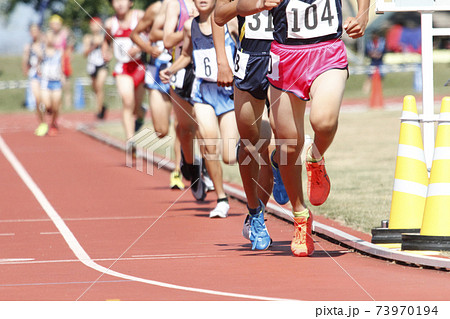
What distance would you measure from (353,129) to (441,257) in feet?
53.9

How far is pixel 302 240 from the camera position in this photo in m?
8.41

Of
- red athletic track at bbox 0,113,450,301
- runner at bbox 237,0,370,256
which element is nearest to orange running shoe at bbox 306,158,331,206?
runner at bbox 237,0,370,256

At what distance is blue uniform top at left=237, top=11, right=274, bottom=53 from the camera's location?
29.2ft

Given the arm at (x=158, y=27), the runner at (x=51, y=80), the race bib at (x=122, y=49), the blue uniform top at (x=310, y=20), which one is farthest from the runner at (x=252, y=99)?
the runner at (x=51, y=80)

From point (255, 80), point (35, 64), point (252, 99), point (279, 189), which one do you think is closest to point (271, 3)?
A: point (255, 80)

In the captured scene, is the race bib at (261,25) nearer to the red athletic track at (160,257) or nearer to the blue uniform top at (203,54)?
the red athletic track at (160,257)

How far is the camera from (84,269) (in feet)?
26.3

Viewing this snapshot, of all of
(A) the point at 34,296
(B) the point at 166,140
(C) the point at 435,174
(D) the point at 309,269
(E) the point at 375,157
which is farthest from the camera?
(B) the point at 166,140

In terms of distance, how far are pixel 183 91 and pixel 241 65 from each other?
11.3 feet

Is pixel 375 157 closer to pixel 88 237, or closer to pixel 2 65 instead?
pixel 88 237

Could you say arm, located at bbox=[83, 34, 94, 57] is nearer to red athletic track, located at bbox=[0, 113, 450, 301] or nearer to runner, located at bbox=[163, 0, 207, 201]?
red athletic track, located at bbox=[0, 113, 450, 301]

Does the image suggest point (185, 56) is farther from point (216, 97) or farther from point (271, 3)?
point (271, 3)

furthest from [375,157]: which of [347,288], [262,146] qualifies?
[347,288]

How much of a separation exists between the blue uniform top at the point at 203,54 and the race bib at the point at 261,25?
6.42 ft
